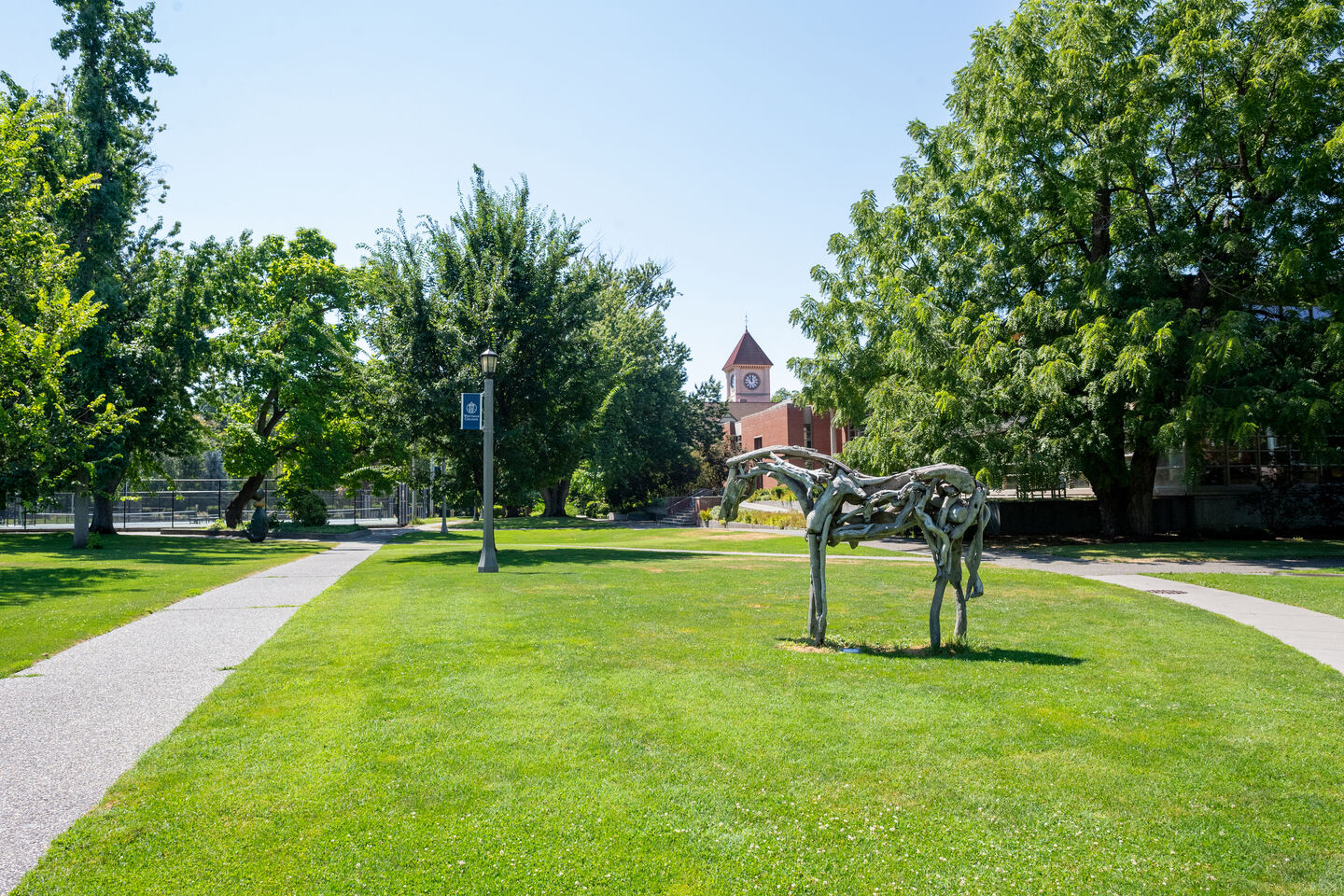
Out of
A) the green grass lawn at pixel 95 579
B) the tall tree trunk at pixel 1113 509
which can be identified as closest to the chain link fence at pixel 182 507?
the green grass lawn at pixel 95 579

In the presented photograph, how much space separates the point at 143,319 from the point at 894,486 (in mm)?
29443

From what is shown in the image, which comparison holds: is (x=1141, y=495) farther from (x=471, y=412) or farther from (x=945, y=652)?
(x=945, y=652)

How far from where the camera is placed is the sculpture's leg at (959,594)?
9.16m

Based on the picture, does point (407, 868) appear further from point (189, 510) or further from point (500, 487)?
point (189, 510)

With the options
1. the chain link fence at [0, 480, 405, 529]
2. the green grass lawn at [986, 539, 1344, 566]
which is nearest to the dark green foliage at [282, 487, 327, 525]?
the chain link fence at [0, 480, 405, 529]

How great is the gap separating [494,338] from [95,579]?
36.0ft

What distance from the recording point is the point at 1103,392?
21891 mm

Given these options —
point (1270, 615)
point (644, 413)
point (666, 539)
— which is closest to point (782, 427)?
point (644, 413)

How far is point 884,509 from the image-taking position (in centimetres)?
926

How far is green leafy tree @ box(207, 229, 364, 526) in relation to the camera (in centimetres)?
3556

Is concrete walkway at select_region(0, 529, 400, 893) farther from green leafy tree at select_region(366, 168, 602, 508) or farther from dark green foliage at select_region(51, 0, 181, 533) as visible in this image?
dark green foliage at select_region(51, 0, 181, 533)

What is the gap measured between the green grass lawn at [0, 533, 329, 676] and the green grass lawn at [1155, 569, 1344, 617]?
16656 mm

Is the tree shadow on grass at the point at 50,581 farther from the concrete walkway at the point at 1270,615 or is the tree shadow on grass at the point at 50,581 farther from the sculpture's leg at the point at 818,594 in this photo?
the concrete walkway at the point at 1270,615

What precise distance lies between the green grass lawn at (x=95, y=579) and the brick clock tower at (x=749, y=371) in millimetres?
76778
